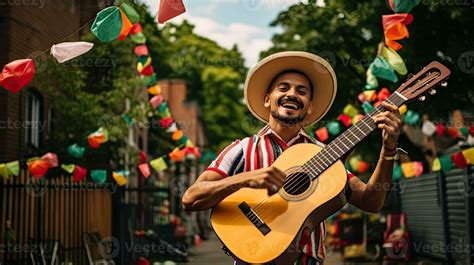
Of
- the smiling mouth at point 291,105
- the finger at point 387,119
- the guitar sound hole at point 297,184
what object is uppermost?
the smiling mouth at point 291,105

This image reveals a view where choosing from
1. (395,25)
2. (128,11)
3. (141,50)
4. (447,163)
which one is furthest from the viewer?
(141,50)

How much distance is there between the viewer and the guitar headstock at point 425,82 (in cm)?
337

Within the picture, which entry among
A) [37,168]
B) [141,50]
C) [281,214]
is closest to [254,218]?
[281,214]

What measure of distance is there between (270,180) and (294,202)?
0.21 meters

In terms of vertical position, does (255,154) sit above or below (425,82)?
below

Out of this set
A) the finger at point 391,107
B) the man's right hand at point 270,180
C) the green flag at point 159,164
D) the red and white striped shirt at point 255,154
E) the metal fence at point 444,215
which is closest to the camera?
the man's right hand at point 270,180

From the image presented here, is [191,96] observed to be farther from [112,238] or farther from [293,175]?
[293,175]

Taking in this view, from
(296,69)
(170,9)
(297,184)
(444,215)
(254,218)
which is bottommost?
(444,215)

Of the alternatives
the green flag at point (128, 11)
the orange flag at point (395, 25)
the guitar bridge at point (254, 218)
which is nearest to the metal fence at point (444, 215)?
the orange flag at point (395, 25)

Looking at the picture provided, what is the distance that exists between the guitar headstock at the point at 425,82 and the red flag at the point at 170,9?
2628 millimetres

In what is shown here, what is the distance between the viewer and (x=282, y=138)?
149 inches

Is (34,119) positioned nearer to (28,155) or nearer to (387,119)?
(28,155)

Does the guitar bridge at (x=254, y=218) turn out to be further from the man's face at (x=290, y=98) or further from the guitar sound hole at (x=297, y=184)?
the man's face at (x=290, y=98)

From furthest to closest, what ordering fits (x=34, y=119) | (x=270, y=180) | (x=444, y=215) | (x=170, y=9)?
1. (x=444, y=215)
2. (x=34, y=119)
3. (x=170, y=9)
4. (x=270, y=180)
